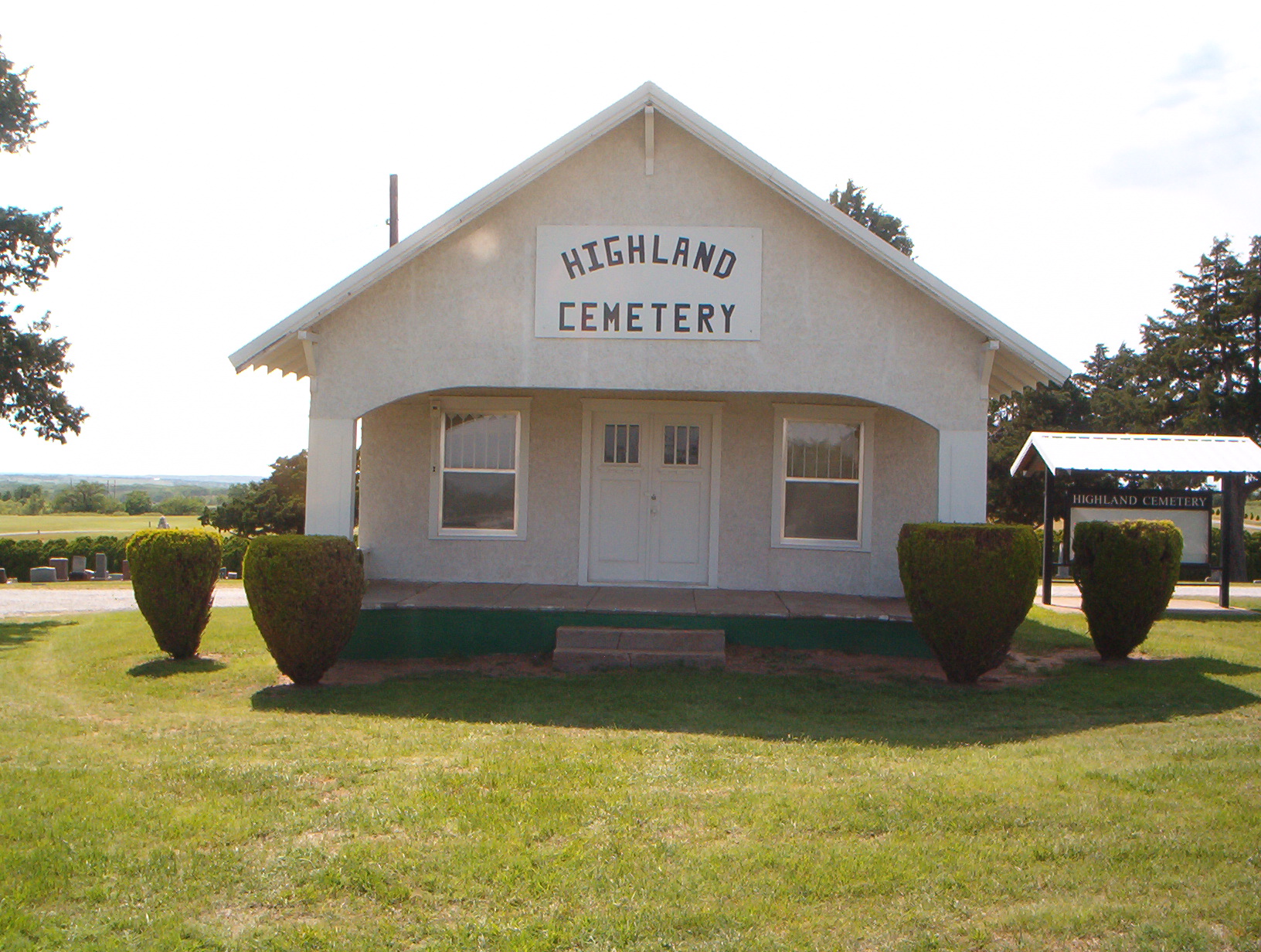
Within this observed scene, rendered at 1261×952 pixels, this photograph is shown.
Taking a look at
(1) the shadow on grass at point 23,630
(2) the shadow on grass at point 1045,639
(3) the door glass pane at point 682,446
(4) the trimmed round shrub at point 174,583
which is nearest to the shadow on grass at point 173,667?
(4) the trimmed round shrub at point 174,583

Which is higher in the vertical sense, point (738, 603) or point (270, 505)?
point (270, 505)

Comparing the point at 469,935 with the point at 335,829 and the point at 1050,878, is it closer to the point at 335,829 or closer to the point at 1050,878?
the point at 335,829

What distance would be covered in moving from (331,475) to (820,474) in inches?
235

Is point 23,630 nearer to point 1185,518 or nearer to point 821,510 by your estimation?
point 821,510

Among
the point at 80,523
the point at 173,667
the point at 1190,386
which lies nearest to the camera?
the point at 173,667

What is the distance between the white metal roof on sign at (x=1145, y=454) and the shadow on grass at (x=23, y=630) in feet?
49.0

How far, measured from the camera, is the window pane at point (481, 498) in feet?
42.8

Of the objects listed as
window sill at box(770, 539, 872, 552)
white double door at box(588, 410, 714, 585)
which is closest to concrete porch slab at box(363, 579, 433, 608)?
white double door at box(588, 410, 714, 585)

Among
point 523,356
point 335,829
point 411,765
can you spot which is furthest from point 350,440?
point 335,829

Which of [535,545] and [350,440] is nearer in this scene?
[350,440]

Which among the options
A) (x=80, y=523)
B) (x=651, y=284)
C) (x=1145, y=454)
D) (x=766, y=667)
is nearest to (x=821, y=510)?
(x=766, y=667)

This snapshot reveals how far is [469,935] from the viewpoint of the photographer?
4043 millimetres

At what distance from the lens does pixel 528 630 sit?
11.0 meters

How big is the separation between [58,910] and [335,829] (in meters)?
1.24
